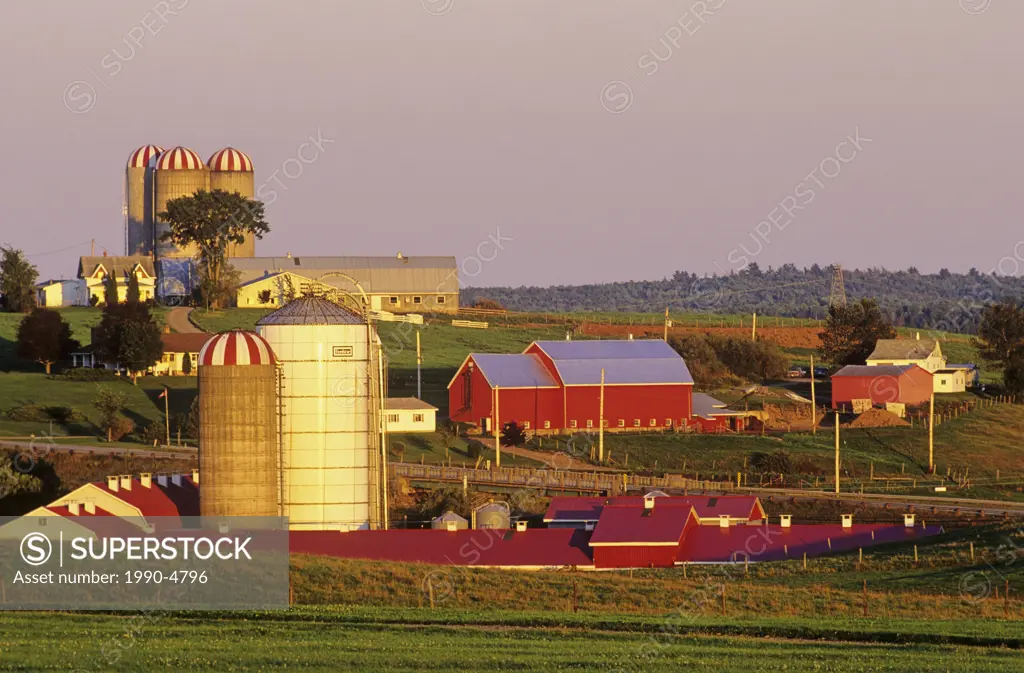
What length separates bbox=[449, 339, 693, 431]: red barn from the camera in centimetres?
8188

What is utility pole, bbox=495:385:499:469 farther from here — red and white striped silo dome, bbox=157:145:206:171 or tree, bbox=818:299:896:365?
red and white striped silo dome, bbox=157:145:206:171

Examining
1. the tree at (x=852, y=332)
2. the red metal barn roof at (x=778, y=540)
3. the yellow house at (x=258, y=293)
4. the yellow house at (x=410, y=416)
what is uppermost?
the yellow house at (x=258, y=293)

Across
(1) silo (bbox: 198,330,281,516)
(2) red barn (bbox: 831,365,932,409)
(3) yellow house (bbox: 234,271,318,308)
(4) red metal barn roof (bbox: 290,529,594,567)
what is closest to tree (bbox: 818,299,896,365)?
(2) red barn (bbox: 831,365,932,409)

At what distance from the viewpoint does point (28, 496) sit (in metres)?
61.8

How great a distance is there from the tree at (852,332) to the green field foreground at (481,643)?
236ft

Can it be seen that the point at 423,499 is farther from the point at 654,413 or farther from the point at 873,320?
the point at 873,320

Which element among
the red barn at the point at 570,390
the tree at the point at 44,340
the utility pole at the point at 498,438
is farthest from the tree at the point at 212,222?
the utility pole at the point at 498,438

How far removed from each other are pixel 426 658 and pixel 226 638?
12.6ft

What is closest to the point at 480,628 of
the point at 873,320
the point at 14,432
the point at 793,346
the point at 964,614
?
the point at 964,614

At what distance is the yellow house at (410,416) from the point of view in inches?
3039

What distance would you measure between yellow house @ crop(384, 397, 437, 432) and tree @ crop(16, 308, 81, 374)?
2207 centimetres

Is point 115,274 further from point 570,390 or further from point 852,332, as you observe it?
point 852,332

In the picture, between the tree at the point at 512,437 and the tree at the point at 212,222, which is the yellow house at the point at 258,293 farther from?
the tree at the point at 512,437

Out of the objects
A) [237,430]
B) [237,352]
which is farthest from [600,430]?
[237,352]
